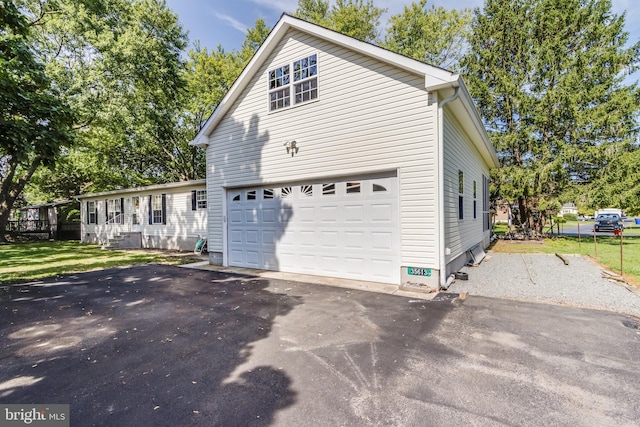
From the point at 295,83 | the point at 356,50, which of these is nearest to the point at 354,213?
the point at 356,50

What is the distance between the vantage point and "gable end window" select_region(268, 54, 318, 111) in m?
7.48

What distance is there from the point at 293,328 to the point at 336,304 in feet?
4.15

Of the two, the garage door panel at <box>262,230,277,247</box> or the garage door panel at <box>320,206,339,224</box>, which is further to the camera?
the garage door panel at <box>262,230,277,247</box>

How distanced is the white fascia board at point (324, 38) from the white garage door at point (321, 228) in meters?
2.16

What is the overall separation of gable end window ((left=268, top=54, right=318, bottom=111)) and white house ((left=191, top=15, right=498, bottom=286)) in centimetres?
3

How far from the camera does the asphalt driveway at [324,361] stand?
2383 millimetres

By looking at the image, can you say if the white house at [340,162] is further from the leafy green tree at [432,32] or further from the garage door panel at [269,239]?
the leafy green tree at [432,32]

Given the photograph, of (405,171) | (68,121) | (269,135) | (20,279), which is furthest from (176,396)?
(68,121)

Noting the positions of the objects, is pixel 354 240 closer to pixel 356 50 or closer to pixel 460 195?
pixel 460 195

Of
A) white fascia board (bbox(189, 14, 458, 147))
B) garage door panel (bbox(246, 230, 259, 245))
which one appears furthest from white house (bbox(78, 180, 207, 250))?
garage door panel (bbox(246, 230, 259, 245))

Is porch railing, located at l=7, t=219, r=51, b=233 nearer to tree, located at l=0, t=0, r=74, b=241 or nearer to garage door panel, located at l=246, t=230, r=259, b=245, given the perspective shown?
tree, located at l=0, t=0, r=74, b=241

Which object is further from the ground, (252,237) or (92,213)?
(92,213)

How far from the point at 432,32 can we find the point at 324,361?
22767 millimetres

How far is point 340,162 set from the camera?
6.97m
